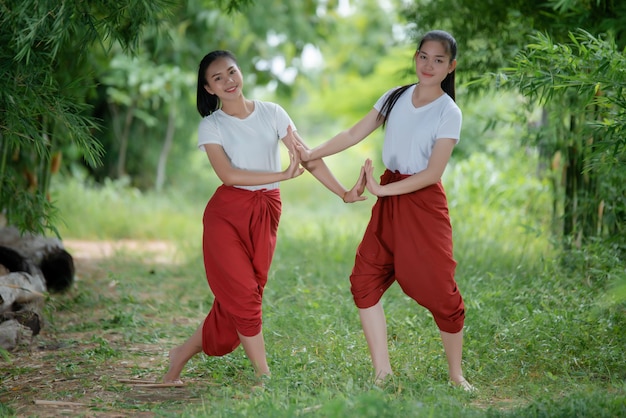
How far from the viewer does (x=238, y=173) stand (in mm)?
3564

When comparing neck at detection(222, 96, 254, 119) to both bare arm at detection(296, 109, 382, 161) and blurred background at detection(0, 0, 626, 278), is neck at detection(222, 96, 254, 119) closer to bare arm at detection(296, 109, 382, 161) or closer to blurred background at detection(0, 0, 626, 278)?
bare arm at detection(296, 109, 382, 161)

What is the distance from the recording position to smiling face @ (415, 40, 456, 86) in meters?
3.43

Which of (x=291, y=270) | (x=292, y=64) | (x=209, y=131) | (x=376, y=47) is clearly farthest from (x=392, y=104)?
(x=376, y=47)

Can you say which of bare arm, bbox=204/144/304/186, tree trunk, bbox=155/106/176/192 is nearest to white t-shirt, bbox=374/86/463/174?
bare arm, bbox=204/144/304/186

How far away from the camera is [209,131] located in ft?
11.8

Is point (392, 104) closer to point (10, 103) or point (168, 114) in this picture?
point (10, 103)

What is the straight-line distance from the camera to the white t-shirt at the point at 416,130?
3.41 metres

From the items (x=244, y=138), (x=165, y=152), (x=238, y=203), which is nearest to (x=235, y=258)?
(x=238, y=203)

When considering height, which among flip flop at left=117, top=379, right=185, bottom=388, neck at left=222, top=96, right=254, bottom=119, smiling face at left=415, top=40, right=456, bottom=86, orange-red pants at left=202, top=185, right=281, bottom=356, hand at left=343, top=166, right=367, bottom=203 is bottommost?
flip flop at left=117, top=379, right=185, bottom=388

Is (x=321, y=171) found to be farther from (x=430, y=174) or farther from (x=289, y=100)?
(x=289, y=100)

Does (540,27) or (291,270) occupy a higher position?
(540,27)

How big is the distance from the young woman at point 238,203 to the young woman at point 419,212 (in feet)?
0.62

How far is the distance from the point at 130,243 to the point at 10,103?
14.8ft

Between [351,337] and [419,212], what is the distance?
1.04m
